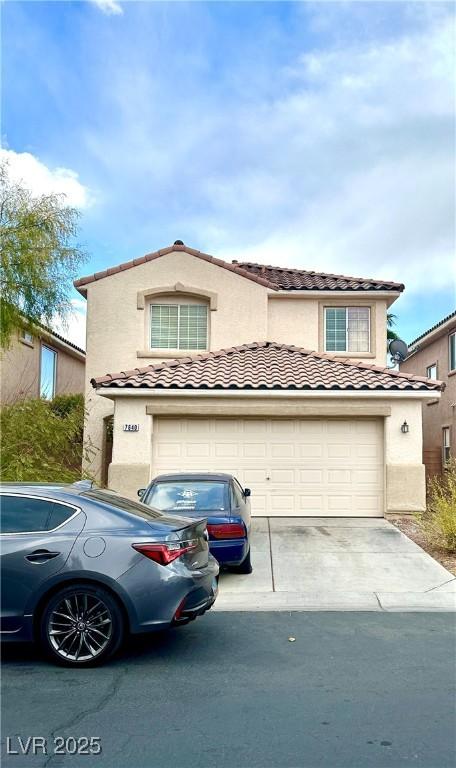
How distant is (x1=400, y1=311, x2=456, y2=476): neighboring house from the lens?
811 inches

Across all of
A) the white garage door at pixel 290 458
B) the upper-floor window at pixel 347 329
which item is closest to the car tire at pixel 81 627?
the white garage door at pixel 290 458

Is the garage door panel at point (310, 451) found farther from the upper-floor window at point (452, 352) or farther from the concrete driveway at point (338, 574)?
the upper-floor window at point (452, 352)

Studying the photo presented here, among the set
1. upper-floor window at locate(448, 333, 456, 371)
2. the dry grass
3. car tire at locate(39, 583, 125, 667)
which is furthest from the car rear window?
upper-floor window at locate(448, 333, 456, 371)

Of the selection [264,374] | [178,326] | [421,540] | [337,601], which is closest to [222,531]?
[337,601]

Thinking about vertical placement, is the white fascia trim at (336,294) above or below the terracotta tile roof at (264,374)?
above

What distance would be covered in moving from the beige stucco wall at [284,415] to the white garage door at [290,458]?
0.90ft

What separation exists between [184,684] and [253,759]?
1420 mm

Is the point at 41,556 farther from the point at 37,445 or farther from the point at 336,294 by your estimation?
the point at 336,294

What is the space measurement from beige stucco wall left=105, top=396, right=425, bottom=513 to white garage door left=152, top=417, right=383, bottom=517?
0.90ft

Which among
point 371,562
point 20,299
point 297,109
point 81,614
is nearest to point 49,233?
point 20,299

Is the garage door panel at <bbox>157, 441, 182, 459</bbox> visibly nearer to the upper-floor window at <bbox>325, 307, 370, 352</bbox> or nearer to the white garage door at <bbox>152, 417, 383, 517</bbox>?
the white garage door at <bbox>152, 417, 383, 517</bbox>

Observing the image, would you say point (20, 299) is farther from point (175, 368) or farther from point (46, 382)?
point (46, 382)

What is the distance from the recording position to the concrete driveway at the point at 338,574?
332 inches

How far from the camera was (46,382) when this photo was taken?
23.3m
